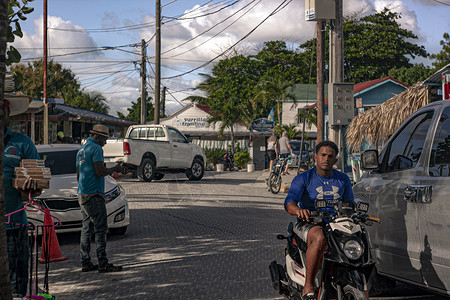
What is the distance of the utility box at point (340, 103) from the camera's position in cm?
1455

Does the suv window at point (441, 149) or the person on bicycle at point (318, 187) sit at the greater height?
the suv window at point (441, 149)

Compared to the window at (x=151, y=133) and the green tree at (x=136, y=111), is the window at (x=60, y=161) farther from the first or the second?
the green tree at (x=136, y=111)

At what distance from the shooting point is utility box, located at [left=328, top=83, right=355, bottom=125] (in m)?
14.6

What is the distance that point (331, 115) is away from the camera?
14695 millimetres

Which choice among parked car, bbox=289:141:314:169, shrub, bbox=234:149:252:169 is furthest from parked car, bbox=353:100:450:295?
shrub, bbox=234:149:252:169

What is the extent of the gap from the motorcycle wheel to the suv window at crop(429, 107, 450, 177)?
4.31ft

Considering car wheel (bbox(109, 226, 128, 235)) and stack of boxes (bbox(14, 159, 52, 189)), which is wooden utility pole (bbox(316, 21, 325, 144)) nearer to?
car wheel (bbox(109, 226, 128, 235))

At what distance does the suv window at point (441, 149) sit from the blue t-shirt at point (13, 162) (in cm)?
353

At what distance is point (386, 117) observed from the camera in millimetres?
15180

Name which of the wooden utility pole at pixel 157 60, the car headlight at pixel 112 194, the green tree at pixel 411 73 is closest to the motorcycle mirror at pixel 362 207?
the car headlight at pixel 112 194

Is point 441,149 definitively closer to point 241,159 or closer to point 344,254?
point 344,254

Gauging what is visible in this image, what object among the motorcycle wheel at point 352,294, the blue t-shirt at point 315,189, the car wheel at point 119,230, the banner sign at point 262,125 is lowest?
the car wheel at point 119,230

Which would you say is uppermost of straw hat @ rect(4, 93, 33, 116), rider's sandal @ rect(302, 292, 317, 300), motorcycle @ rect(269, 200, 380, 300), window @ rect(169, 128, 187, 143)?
window @ rect(169, 128, 187, 143)

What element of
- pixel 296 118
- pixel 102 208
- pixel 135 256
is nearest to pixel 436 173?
pixel 102 208
